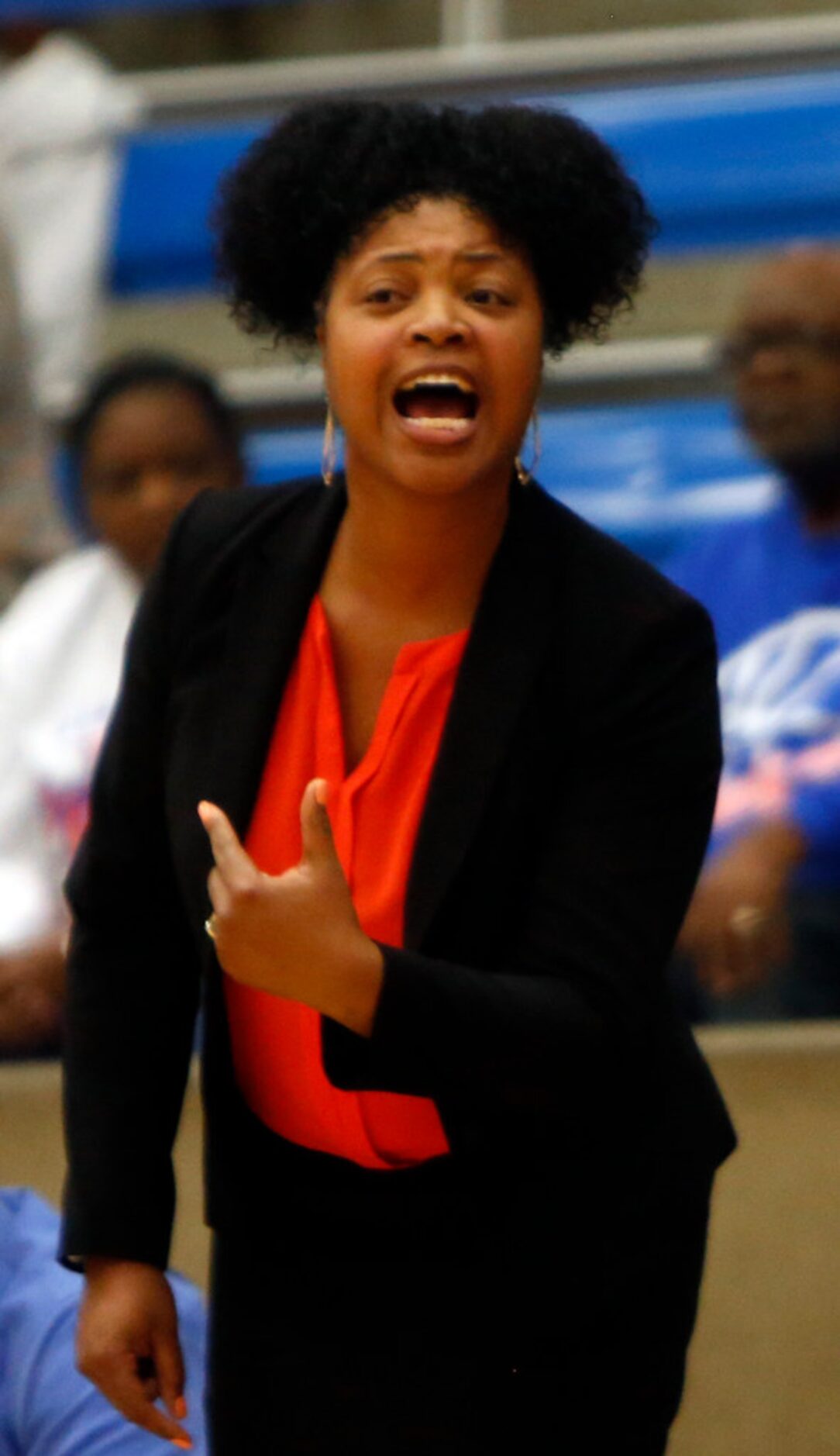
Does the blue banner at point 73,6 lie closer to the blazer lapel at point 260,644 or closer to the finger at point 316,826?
the blazer lapel at point 260,644

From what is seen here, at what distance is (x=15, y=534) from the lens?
9.45ft

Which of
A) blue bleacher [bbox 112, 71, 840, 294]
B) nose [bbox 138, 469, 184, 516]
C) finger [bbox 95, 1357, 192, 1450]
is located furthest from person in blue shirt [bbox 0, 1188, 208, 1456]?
blue bleacher [bbox 112, 71, 840, 294]

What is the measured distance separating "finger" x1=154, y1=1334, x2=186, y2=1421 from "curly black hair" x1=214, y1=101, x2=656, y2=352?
63 cm

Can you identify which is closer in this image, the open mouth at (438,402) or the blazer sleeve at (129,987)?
the open mouth at (438,402)

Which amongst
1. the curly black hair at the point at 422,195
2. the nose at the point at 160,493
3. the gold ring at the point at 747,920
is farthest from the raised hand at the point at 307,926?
the nose at the point at 160,493

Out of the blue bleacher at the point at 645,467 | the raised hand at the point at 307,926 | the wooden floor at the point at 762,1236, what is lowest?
the wooden floor at the point at 762,1236

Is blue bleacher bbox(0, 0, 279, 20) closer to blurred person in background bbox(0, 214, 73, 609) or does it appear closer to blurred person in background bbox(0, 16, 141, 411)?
blurred person in background bbox(0, 16, 141, 411)

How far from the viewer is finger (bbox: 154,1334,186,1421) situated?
1183 millimetres

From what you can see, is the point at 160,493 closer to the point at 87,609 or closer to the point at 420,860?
the point at 87,609

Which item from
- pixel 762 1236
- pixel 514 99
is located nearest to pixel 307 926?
pixel 762 1236

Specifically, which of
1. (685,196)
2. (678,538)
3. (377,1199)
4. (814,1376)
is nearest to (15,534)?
(678,538)

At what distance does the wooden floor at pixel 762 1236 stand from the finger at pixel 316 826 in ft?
3.61

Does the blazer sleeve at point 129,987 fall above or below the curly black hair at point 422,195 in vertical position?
below

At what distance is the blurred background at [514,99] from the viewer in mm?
2967
